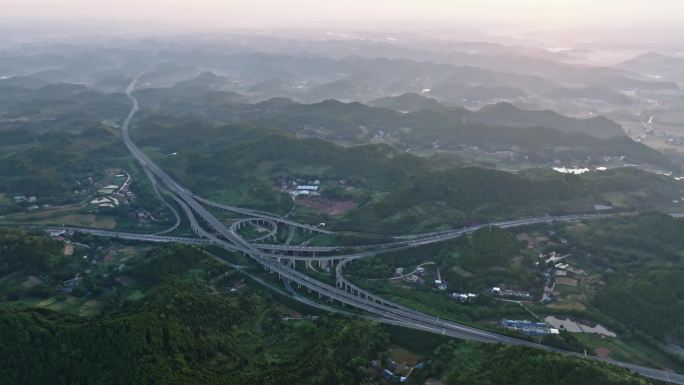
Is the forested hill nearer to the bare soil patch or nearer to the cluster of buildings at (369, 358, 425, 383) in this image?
the cluster of buildings at (369, 358, 425, 383)

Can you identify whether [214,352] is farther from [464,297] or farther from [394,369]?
[464,297]

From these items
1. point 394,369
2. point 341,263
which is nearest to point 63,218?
point 341,263

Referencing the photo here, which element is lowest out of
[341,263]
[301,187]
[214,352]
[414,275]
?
[414,275]

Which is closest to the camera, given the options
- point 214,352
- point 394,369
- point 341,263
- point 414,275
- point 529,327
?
point 394,369

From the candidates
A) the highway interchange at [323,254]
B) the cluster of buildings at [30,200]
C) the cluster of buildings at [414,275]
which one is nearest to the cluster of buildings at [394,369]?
the highway interchange at [323,254]

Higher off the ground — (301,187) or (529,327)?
(529,327)

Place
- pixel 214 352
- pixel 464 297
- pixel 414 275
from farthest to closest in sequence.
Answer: pixel 414 275, pixel 464 297, pixel 214 352

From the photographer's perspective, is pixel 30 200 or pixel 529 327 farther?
pixel 30 200
